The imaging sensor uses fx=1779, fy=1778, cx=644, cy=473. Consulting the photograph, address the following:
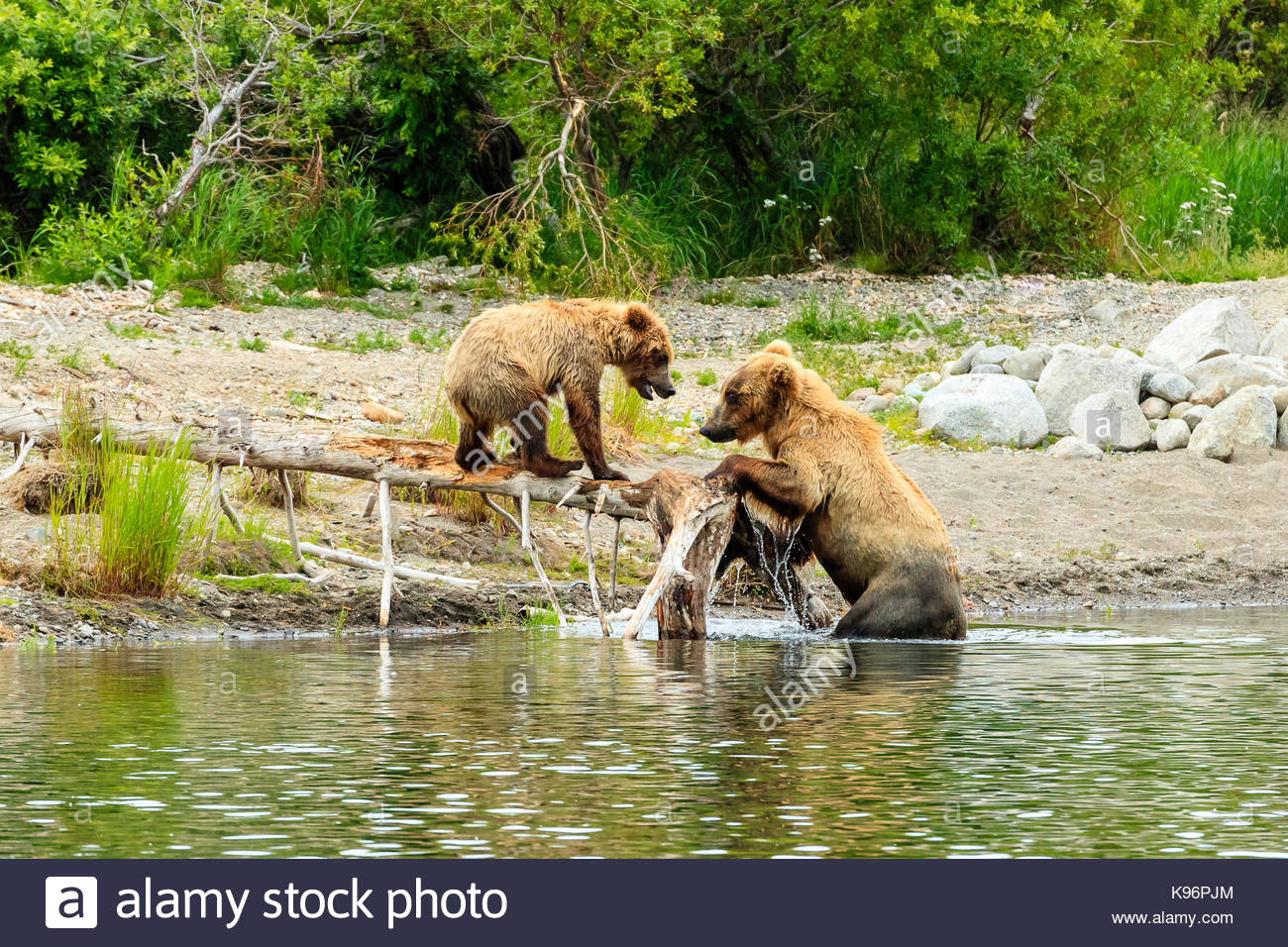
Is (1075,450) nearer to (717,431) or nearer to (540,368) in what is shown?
(717,431)

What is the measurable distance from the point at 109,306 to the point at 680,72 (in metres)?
6.75

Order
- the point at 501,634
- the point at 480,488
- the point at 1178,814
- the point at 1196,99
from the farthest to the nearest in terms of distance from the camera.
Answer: the point at 1196,99
the point at 501,634
the point at 480,488
the point at 1178,814

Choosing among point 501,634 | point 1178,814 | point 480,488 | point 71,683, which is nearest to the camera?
point 1178,814

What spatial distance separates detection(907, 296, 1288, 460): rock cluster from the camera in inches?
628

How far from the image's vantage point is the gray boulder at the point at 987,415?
16188mm

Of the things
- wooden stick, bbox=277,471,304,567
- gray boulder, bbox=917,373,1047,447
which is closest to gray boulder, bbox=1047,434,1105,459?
gray boulder, bbox=917,373,1047,447

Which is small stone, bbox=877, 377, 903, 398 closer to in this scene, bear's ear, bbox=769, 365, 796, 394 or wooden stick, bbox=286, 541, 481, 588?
wooden stick, bbox=286, 541, 481, 588

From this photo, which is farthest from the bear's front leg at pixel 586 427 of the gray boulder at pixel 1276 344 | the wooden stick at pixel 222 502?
the gray boulder at pixel 1276 344

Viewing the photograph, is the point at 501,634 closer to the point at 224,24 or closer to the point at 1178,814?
the point at 1178,814

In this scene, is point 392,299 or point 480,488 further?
point 392,299

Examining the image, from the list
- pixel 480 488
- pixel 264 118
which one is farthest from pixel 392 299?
pixel 480 488

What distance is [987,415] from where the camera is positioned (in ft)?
53.3

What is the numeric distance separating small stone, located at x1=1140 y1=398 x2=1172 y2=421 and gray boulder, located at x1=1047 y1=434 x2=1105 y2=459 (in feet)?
3.60

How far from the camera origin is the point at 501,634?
10664 mm
